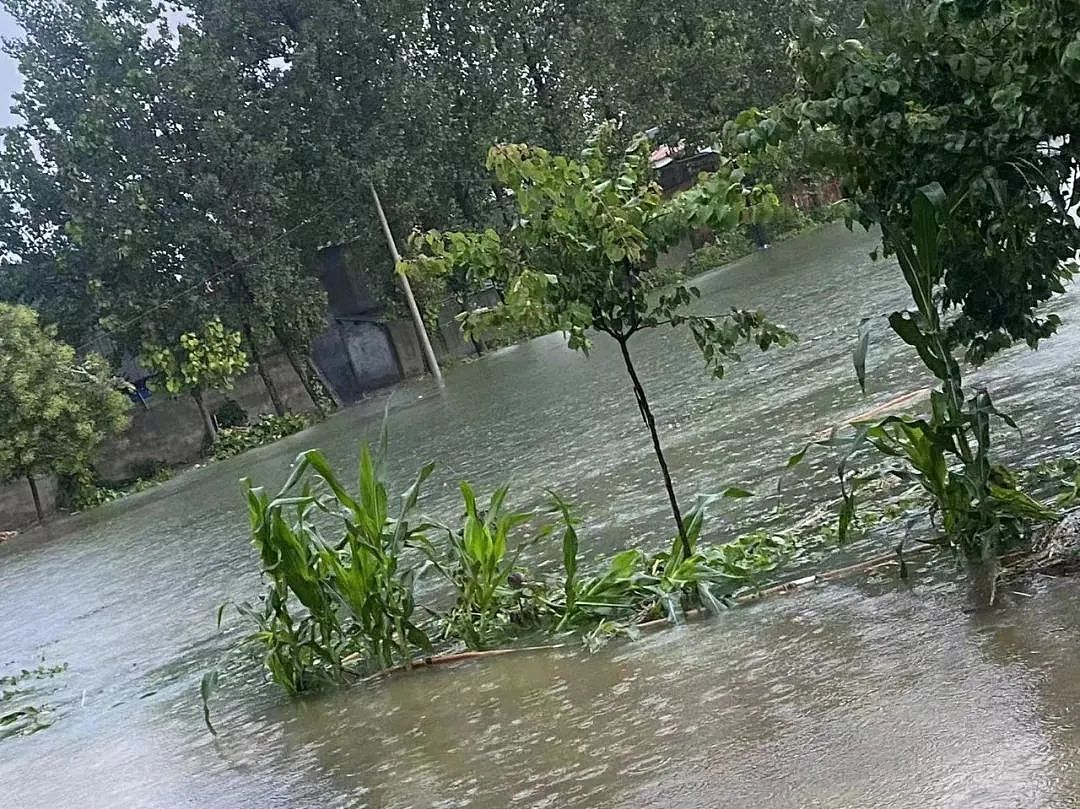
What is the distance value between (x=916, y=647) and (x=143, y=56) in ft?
113

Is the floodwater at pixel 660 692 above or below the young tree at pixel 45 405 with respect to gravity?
below

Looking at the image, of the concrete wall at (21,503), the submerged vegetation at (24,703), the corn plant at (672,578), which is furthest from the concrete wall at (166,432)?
the corn plant at (672,578)

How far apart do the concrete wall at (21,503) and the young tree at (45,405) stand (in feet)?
2.67

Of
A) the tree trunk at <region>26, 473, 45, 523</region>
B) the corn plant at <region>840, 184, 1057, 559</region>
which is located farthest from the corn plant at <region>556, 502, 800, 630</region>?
the tree trunk at <region>26, 473, 45, 523</region>

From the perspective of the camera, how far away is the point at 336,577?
583 centimetres

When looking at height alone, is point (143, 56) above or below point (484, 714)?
above

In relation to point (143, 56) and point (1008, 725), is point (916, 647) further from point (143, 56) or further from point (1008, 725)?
point (143, 56)

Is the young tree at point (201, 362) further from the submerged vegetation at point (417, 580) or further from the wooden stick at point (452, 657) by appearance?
the wooden stick at point (452, 657)

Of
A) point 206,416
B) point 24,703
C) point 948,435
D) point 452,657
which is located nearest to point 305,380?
point 206,416

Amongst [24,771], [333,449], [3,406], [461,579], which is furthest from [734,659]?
[3,406]

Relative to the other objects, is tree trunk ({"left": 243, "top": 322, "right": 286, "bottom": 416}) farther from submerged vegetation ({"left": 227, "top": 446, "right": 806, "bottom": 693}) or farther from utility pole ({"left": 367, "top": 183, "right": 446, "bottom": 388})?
submerged vegetation ({"left": 227, "top": 446, "right": 806, "bottom": 693})

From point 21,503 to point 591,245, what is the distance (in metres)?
29.1

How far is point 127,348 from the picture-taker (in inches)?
1400

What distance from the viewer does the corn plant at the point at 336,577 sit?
5684 millimetres
